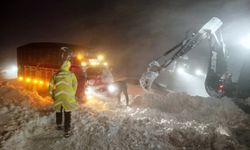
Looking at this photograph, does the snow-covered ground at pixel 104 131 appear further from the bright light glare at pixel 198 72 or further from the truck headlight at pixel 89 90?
the bright light glare at pixel 198 72

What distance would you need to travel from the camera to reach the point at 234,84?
1175 centimetres

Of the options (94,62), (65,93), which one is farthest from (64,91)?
(94,62)

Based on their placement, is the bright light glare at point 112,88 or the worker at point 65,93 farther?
the bright light glare at point 112,88

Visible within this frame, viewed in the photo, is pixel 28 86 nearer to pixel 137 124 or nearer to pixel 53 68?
pixel 53 68

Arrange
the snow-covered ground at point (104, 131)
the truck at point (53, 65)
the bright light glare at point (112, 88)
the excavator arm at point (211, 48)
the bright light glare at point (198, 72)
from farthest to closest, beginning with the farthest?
the bright light glare at point (198, 72) → the bright light glare at point (112, 88) → the truck at point (53, 65) → the excavator arm at point (211, 48) → the snow-covered ground at point (104, 131)

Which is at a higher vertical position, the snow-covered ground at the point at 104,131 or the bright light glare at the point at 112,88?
the bright light glare at the point at 112,88

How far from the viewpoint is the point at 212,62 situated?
1222 cm

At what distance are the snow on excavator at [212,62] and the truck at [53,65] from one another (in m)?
2.49

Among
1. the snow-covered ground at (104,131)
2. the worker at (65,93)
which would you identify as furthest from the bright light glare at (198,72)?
the worker at (65,93)

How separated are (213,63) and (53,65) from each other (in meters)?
8.21

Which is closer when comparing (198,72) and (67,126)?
(67,126)

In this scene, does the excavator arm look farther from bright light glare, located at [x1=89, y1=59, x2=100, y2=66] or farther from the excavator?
bright light glare, located at [x1=89, y1=59, x2=100, y2=66]

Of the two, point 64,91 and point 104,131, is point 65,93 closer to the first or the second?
point 64,91

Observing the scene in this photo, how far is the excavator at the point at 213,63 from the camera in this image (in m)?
11.6
